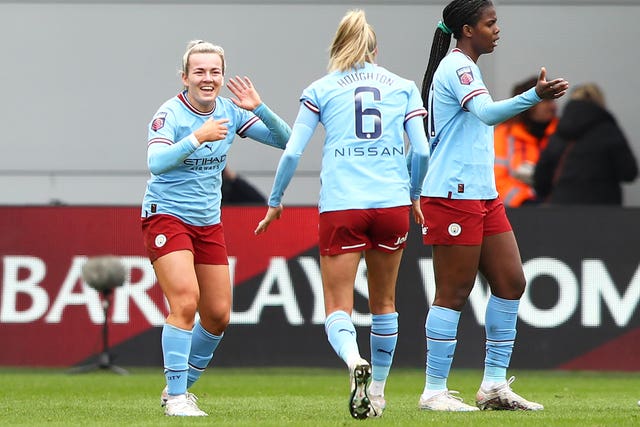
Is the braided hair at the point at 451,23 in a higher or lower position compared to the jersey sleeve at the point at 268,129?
higher

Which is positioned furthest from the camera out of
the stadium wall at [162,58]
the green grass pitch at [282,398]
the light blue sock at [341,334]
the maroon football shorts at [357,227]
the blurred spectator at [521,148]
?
the stadium wall at [162,58]

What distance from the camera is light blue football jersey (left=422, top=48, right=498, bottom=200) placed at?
775 cm

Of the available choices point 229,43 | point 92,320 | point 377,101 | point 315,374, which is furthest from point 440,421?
point 229,43

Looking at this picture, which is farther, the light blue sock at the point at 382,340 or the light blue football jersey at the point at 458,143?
the light blue football jersey at the point at 458,143

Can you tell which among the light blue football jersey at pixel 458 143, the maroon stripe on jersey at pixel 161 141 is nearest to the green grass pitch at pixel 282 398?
the light blue football jersey at pixel 458 143

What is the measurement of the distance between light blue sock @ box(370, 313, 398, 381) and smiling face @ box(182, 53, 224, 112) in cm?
146

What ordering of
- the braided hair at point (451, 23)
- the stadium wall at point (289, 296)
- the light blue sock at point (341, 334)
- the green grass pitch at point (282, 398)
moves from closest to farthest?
1. the light blue sock at point (341, 334)
2. the green grass pitch at point (282, 398)
3. the braided hair at point (451, 23)
4. the stadium wall at point (289, 296)

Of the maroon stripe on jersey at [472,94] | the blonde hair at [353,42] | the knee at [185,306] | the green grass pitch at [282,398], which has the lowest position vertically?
the green grass pitch at [282,398]

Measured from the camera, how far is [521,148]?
13.2m

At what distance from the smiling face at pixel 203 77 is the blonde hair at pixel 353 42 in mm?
715

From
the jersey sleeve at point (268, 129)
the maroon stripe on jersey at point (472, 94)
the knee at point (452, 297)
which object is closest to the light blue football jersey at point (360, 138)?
the maroon stripe on jersey at point (472, 94)

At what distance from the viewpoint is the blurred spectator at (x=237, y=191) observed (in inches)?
509

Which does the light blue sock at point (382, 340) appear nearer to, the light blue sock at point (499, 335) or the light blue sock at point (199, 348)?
the light blue sock at point (499, 335)

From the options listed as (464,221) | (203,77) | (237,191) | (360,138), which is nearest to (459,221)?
(464,221)
